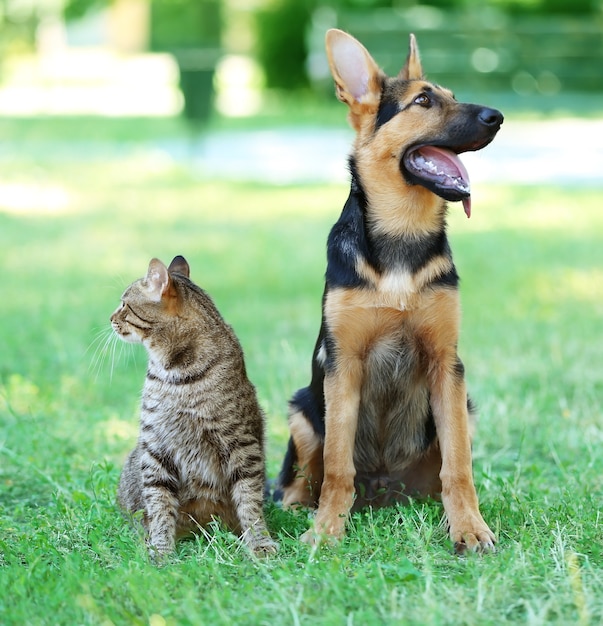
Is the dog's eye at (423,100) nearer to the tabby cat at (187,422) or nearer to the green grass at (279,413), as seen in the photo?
the tabby cat at (187,422)

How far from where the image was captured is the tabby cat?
15.5ft

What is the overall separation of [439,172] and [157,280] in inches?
51.7

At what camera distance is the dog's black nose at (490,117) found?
4.66 m

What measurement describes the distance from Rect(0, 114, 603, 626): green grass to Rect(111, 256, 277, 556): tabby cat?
0.51 ft

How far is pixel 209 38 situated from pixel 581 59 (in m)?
12.1

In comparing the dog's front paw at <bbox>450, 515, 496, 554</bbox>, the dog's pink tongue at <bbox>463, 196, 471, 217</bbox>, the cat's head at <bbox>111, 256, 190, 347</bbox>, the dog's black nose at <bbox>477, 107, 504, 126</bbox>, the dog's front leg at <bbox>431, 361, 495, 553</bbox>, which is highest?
the dog's black nose at <bbox>477, 107, 504, 126</bbox>

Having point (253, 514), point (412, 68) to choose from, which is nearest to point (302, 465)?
point (253, 514)

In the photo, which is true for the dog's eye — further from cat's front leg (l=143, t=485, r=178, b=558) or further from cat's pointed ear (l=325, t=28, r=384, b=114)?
cat's front leg (l=143, t=485, r=178, b=558)

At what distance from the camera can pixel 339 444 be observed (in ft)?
15.7

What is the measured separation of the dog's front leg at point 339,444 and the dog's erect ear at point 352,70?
120 centimetres

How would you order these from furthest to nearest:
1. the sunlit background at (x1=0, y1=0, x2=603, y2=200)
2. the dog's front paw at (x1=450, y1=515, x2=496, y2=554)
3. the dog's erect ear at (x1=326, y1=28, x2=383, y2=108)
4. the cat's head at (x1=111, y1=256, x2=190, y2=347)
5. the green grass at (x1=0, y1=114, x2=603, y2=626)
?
the sunlit background at (x1=0, y1=0, x2=603, y2=200), the dog's erect ear at (x1=326, y1=28, x2=383, y2=108), the cat's head at (x1=111, y1=256, x2=190, y2=347), the dog's front paw at (x1=450, y1=515, x2=496, y2=554), the green grass at (x1=0, y1=114, x2=603, y2=626)

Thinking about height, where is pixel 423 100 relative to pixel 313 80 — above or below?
above

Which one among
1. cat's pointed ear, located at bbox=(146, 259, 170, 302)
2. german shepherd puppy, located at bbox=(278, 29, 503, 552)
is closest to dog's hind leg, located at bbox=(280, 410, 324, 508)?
Answer: german shepherd puppy, located at bbox=(278, 29, 503, 552)

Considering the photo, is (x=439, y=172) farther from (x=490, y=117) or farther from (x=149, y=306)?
(x=149, y=306)
